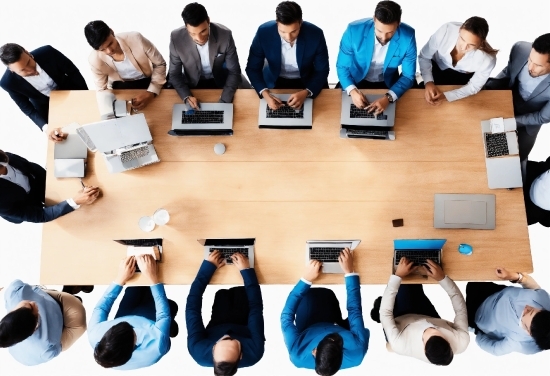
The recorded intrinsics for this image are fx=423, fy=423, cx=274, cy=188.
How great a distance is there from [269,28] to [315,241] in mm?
1293

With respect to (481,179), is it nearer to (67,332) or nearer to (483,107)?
(483,107)

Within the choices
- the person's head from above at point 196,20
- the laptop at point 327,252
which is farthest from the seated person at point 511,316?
the person's head from above at point 196,20

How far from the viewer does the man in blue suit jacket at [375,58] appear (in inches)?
97.6

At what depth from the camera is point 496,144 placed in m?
2.53

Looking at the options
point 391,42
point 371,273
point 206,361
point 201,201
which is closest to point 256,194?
point 201,201

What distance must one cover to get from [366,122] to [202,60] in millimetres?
1103

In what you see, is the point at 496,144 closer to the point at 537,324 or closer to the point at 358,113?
the point at 358,113

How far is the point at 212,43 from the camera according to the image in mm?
2562

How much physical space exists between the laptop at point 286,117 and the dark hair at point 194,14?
612 millimetres

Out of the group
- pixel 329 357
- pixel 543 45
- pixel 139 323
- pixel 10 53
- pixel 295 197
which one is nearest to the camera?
pixel 329 357

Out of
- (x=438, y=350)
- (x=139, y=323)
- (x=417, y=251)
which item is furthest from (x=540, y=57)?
(x=139, y=323)

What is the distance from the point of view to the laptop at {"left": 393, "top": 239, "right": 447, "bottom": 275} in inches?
95.8

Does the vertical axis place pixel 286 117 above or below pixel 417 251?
above

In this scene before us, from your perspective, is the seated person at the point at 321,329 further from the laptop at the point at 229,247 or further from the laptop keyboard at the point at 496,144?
the laptop keyboard at the point at 496,144
